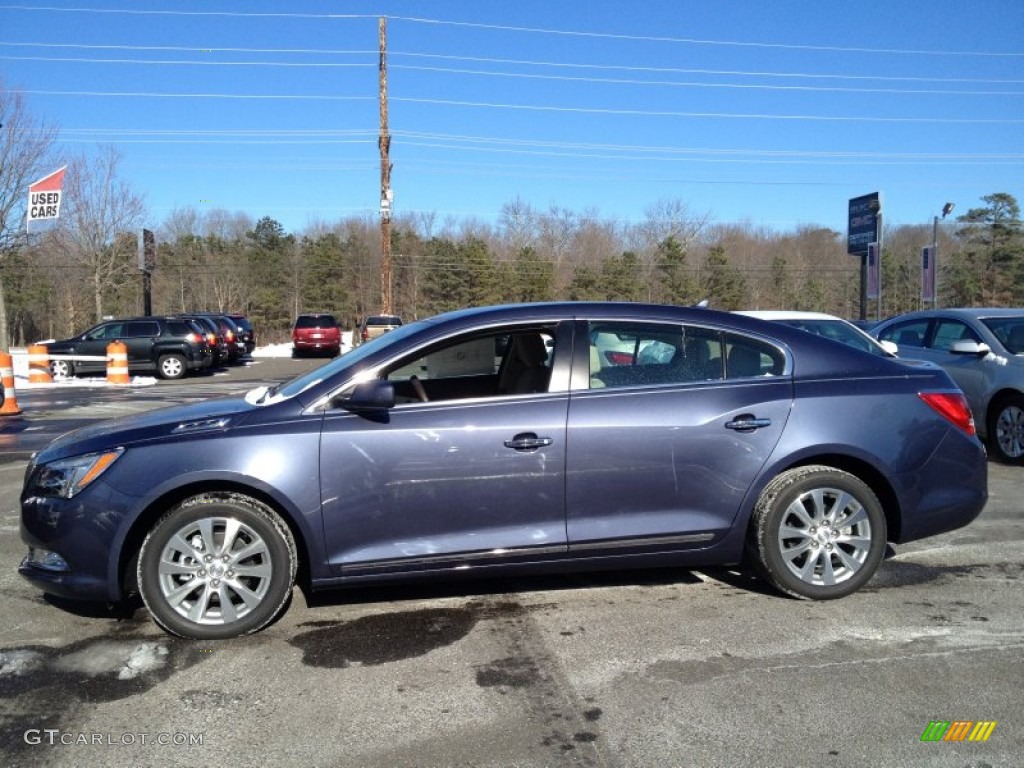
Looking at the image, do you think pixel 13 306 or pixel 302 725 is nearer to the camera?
pixel 302 725

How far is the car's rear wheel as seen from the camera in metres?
21.7

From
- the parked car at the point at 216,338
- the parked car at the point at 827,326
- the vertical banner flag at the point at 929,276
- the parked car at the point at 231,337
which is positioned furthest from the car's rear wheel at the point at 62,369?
the vertical banner flag at the point at 929,276

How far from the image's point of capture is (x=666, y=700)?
3.38 meters

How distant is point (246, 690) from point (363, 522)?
0.92m

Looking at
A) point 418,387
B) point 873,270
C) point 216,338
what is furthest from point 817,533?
point 873,270

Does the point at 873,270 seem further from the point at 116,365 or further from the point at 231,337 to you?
the point at 116,365

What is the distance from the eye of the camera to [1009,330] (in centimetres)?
878

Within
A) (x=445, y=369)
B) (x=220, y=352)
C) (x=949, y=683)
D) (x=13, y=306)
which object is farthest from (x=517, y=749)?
(x=13, y=306)

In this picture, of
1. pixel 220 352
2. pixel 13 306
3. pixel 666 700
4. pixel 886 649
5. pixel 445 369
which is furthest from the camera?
pixel 13 306

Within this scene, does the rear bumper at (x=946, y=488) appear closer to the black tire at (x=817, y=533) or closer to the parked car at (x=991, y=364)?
the black tire at (x=817, y=533)

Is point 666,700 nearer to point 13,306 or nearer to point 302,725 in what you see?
point 302,725

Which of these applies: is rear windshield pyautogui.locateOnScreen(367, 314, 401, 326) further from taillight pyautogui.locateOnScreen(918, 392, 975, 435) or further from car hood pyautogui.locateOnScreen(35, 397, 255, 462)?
taillight pyautogui.locateOnScreen(918, 392, 975, 435)

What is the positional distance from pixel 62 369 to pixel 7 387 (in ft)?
32.2

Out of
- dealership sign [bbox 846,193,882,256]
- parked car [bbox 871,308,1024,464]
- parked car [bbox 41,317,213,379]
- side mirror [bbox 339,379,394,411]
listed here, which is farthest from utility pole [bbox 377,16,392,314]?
side mirror [bbox 339,379,394,411]
